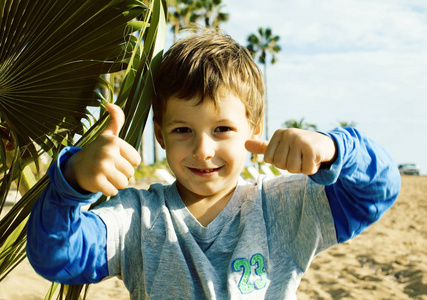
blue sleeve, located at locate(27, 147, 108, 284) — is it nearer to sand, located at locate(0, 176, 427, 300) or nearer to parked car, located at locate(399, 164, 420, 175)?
sand, located at locate(0, 176, 427, 300)

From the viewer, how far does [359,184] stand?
146cm

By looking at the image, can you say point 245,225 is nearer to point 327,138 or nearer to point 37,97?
point 327,138

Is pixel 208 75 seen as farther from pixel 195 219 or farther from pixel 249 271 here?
pixel 249 271

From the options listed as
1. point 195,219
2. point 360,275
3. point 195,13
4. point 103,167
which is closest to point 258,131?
point 195,219

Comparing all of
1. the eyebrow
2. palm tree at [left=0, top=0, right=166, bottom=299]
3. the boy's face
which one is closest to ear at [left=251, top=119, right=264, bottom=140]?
the boy's face

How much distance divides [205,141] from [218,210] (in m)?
0.33

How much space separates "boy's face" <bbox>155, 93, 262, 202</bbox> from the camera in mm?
1560

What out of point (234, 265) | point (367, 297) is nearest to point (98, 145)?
point (234, 265)

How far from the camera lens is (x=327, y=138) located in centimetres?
133

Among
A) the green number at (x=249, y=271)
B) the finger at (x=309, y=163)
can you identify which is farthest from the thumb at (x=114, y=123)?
the green number at (x=249, y=271)

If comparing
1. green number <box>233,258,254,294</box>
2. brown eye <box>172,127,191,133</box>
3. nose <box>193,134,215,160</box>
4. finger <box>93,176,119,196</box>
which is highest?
brown eye <box>172,127,191,133</box>

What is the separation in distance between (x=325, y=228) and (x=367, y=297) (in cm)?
301

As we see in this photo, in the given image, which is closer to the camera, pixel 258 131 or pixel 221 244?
pixel 221 244

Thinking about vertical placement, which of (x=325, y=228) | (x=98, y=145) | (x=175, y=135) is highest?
(x=175, y=135)
